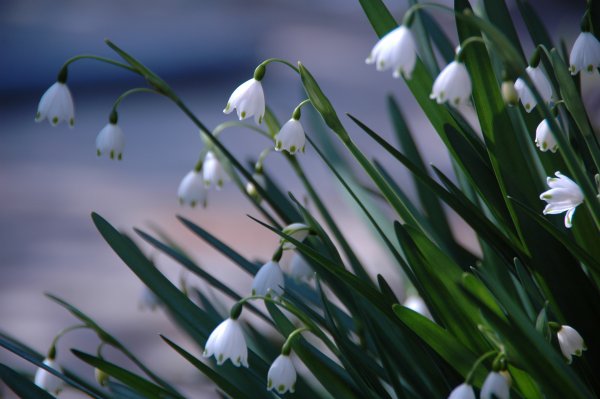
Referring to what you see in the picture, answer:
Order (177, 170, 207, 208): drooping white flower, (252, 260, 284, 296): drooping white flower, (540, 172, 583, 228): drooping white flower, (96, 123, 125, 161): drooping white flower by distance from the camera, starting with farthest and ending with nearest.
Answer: (177, 170, 207, 208): drooping white flower, (96, 123, 125, 161): drooping white flower, (252, 260, 284, 296): drooping white flower, (540, 172, 583, 228): drooping white flower

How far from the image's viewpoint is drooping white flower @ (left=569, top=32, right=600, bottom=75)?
29.6 inches

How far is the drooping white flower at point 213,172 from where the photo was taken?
3.48 ft

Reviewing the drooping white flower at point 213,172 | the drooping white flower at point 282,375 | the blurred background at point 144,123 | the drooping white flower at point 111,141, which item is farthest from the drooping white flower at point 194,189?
the blurred background at point 144,123

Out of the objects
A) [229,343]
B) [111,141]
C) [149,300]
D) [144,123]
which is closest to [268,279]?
[229,343]

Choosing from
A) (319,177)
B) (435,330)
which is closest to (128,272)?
(319,177)

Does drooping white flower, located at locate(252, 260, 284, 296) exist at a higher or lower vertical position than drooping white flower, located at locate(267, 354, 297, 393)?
higher

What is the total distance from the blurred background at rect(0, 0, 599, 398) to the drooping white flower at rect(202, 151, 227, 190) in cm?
155

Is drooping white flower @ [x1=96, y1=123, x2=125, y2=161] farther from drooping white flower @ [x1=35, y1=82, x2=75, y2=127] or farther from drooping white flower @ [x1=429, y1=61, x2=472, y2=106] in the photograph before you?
drooping white flower @ [x1=429, y1=61, x2=472, y2=106]

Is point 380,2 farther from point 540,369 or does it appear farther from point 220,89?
point 220,89

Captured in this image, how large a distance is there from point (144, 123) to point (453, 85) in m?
3.00

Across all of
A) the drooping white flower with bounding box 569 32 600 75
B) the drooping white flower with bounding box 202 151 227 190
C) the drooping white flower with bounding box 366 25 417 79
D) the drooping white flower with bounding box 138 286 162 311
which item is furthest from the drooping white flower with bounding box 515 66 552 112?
the drooping white flower with bounding box 138 286 162 311

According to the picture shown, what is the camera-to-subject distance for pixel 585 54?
754mm

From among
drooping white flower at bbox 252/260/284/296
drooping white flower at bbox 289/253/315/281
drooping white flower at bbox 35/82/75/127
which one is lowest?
drooping white flower at bbox 289/253/315/281

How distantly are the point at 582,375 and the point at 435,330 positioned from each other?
0.20 m
